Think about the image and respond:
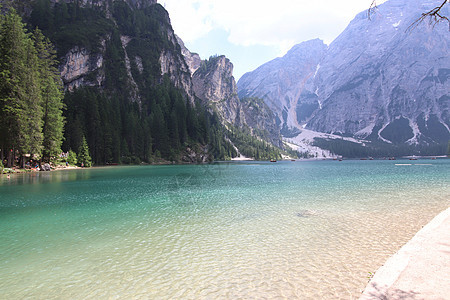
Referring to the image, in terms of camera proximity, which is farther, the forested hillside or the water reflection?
the forested hillside

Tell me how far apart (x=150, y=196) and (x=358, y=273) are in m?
24.9

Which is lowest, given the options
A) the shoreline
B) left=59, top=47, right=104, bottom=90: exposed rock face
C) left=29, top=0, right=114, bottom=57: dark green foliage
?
the shoreline

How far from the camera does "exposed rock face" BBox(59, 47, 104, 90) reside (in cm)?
12017

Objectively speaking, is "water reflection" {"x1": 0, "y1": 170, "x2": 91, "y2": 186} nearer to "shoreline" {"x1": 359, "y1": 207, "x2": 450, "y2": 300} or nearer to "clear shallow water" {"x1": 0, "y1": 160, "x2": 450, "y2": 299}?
"clear shallow water" {"x1": 0, "y1": 160, "x2": 450, "y2": 299}

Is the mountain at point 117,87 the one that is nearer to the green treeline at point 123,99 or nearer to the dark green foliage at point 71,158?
the green treeline at point 123,99

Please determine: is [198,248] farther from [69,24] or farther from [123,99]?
[69,24]

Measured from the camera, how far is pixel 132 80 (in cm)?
15012

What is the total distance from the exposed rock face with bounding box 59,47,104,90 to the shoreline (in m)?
139

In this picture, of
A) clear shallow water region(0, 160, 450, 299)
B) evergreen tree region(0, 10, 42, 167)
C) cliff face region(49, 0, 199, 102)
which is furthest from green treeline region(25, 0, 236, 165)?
clear shallow water region(0, 160, 450, 299)

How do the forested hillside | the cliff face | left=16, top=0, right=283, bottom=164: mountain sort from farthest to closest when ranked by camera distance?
the cliff face
left=16, top=0, right=283, bottom=164: mountain
the forested hillside

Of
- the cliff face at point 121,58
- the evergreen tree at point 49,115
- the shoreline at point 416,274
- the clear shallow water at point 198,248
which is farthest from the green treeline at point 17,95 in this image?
the shoreline at point 416,274

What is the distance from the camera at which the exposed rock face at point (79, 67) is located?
4731 inches

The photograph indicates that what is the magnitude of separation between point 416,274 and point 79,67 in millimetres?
151604

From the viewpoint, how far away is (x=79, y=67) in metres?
126
